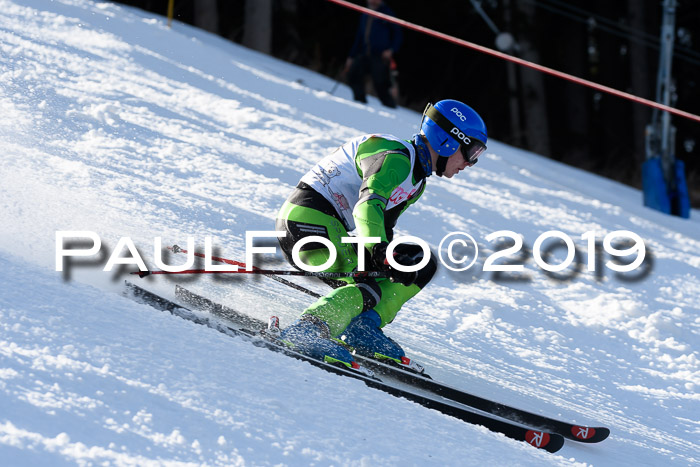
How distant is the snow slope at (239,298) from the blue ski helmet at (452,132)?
1015 mm

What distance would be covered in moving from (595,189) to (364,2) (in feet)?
34.5

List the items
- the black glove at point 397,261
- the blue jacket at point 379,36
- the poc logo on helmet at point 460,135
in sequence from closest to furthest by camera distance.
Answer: the black glove at point 397,261, the poc logo on helmet at point 460,135, the blue jacket at point 379,36

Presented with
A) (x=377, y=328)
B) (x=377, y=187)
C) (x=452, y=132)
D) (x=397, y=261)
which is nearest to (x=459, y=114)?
(x=452, y=132)

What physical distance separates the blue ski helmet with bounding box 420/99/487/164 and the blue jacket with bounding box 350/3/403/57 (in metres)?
7.38

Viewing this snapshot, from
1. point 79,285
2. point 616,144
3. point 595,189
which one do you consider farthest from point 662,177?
point 616,144

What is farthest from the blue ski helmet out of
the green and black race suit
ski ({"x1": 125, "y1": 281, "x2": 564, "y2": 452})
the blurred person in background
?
the blurred person in background

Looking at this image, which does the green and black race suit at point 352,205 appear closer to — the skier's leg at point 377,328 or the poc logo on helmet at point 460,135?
the skier's leg at point 377,328

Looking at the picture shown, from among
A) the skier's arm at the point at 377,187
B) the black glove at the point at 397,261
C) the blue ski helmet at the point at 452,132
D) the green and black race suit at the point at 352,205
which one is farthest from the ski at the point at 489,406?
the blue ski helmet at the point at 452,132

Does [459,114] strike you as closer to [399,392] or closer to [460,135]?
[460,135]

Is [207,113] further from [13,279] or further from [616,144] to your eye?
[616,144]

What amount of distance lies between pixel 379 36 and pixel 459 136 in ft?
24.9

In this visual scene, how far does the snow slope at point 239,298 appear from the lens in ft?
9.12

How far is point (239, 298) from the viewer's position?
4.53 meters

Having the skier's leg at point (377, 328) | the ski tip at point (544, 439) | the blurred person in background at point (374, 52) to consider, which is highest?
the blurred person in background at point (374, 52)
